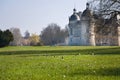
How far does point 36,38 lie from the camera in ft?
565

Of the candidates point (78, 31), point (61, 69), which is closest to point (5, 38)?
point (61, 69)

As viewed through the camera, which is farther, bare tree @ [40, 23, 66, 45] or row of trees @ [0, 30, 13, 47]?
bare tree @ [40, 23, 66, 45]

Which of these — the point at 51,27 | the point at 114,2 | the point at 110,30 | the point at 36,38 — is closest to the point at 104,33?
the point at 110,30

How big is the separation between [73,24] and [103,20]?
9620cm

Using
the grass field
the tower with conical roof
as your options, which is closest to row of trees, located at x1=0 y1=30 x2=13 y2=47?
the grass field

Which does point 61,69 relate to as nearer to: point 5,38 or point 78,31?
point 5,38

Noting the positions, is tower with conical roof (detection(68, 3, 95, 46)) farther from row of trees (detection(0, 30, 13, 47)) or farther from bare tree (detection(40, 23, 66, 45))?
row of trees (detection(0, 30, 13, 47))

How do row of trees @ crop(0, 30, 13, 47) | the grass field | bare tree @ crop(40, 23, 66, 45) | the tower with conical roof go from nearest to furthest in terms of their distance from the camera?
the grass field
row of trees @ crop(0, 30, 13, 47)
the tower with conical roof
bare tree @ crop(40, 23, 66, 45)

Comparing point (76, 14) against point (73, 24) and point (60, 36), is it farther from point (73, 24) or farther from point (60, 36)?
point (60, 36)

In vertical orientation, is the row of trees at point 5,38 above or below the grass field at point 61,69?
above

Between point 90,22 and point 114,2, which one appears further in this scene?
point 90,22

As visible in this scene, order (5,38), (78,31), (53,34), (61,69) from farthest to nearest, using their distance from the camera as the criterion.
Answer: (53,34)
(78,31)
(5,38)
(61,69)

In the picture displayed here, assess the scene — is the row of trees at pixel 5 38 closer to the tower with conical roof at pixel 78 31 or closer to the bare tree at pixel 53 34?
the tower with conical roof at pixel 78 31

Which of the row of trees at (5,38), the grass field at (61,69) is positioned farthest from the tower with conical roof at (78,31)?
the grass field at (61,69)
